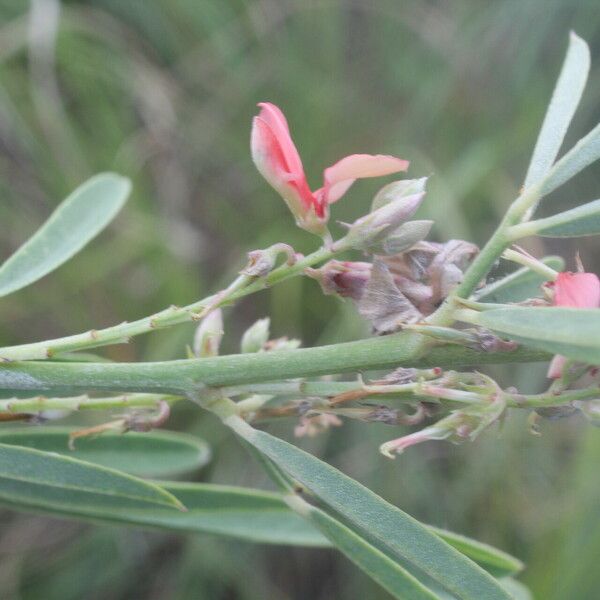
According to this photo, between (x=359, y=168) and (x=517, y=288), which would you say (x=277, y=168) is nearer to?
(x=359, y=168)

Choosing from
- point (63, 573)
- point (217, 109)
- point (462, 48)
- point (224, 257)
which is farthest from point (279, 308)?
point (462, 48)

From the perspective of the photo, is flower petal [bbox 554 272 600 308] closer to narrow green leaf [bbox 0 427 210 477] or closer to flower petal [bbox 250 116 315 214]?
flower petal [bbox 250 116 315 214]

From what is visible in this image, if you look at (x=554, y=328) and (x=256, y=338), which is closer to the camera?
(x=554, y=328)

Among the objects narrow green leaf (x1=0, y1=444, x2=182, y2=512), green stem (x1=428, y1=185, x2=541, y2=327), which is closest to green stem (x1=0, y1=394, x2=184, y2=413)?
narrow green leaf (x1=0, y1=444, x2=182, y2=512)

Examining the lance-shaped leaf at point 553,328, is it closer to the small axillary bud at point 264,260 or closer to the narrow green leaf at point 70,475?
the small axillary bud at point 264,260

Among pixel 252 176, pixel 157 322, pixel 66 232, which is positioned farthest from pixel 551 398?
pixel 252 176

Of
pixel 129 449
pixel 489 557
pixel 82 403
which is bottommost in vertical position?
pixel 489 557

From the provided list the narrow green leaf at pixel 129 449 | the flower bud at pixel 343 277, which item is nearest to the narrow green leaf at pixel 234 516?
the narrow green leaf at pixel 129 449
